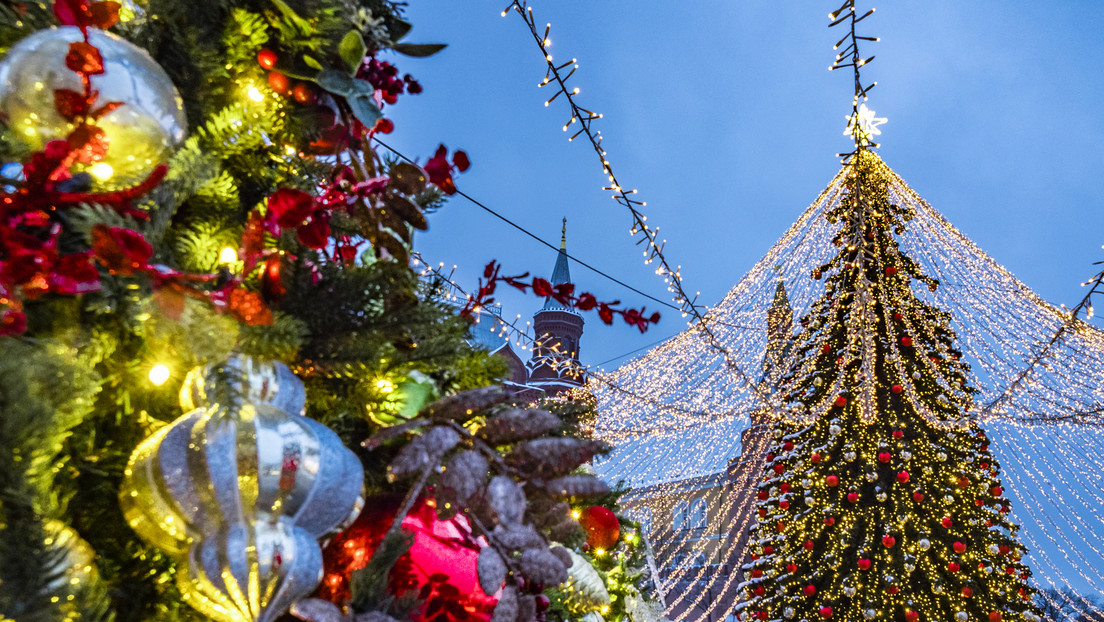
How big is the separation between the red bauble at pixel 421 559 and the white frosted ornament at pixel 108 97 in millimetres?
533

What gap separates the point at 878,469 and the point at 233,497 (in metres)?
6.66

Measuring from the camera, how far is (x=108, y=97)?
0.73m

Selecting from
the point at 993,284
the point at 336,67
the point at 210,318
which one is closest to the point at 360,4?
the point at 336,67

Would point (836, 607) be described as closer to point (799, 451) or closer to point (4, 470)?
point (799, 451)

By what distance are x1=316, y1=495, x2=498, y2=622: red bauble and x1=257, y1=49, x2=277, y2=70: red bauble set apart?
0.67 m

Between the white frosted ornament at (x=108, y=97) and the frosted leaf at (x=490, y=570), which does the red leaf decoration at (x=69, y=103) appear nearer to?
the white frosted ornament at (x=108, y=97)

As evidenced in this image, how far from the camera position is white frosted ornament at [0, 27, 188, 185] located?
0.71 m

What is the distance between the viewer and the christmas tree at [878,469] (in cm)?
566

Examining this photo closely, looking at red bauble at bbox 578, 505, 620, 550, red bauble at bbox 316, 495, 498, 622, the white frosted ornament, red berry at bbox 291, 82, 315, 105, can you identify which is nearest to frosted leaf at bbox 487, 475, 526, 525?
red bauble at bbox 316, 495, 498, 622

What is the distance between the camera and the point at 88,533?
737 millimetres

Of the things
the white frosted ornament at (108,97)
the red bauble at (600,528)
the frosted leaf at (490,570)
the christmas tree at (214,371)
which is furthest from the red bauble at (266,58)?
the red bauble at (600,528)

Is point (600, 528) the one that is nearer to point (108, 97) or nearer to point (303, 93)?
point (303, 93)

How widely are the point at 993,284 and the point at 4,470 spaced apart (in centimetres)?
587

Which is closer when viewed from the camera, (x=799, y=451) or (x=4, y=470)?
(x=4, y=470)
